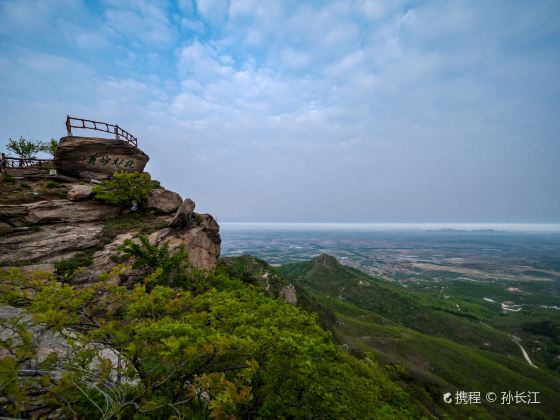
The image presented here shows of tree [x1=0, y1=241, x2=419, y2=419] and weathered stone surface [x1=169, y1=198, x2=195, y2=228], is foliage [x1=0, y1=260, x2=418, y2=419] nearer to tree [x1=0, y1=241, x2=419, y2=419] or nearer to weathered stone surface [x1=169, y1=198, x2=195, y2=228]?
tree [x1=0, y1=241, x2=419, y2=419]

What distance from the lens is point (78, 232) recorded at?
21.0 meters

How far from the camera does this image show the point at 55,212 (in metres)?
21.7

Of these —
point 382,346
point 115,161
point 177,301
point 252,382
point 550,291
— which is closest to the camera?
point 252,382

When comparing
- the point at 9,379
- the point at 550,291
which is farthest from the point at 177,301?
Result: the point at 550,291

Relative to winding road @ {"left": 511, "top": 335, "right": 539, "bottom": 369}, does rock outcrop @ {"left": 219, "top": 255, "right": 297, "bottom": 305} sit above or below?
above

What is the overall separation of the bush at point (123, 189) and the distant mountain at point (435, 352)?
29.3m

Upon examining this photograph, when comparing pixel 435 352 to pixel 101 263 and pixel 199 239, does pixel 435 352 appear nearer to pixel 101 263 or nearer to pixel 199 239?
pixel 199 239

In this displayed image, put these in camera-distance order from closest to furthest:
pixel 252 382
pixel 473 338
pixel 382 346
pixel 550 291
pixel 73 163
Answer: pixel 252 382
pixel 73 163
pixel 382 346
pixel 473 338
pixel 550 291

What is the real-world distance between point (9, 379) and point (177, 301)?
Answer: 18.6 ft

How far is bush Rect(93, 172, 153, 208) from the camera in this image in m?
24.1

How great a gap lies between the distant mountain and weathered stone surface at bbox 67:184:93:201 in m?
32.3

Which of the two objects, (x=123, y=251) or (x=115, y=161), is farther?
(x=115, y=161)

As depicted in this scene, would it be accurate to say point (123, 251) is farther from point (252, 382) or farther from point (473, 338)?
point (473, 338)

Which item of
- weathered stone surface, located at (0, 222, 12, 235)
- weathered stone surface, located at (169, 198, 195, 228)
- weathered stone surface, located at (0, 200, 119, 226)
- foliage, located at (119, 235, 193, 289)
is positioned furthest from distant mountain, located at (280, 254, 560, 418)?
weathered stone surface, located at (0, 222, 12, 235)
